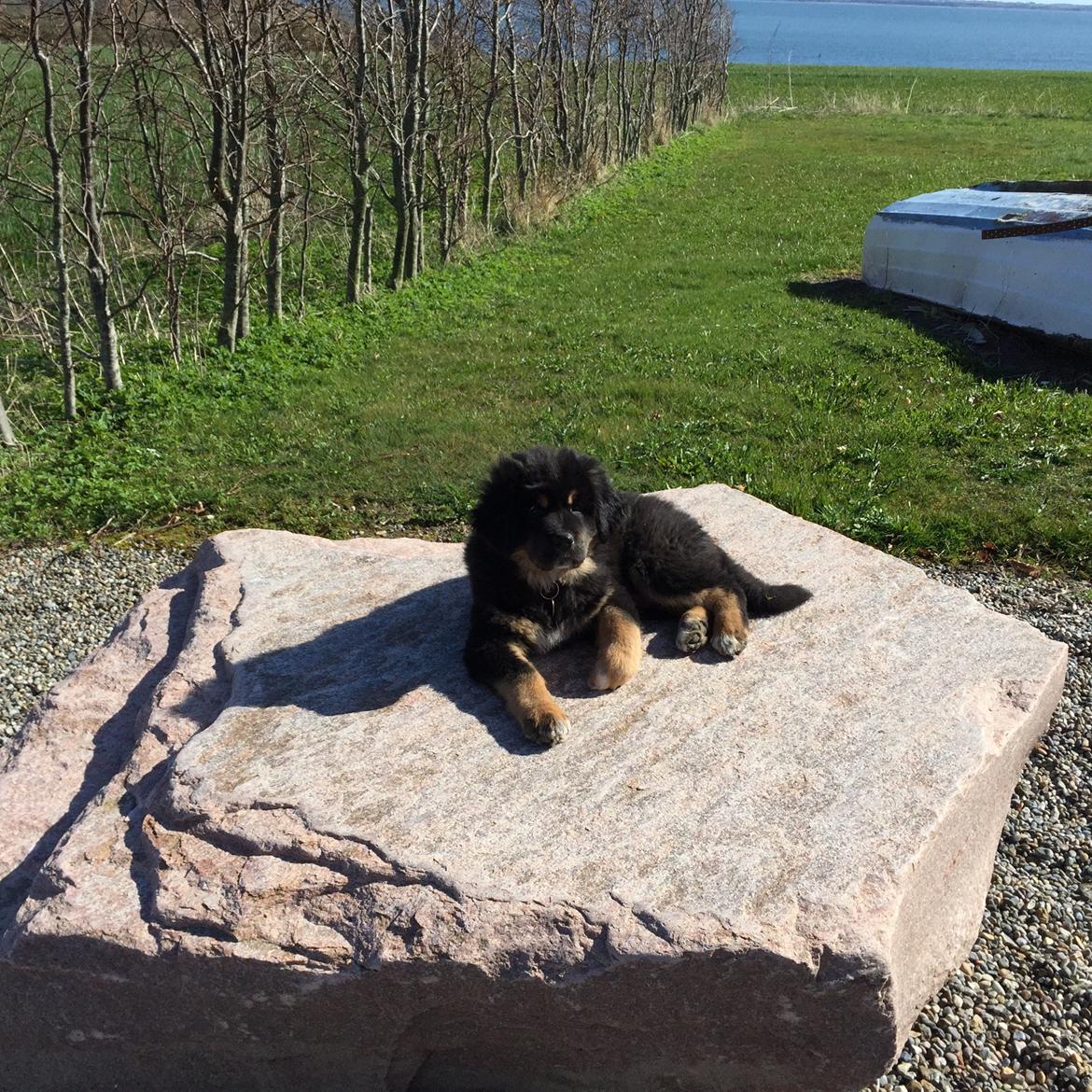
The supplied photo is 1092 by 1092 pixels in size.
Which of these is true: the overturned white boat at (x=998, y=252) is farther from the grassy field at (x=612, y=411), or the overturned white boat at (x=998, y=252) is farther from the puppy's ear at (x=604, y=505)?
the puppy's ear at (x=604, y=505)

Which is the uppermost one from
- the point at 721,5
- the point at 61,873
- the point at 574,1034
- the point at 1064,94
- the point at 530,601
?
the point at 721,5

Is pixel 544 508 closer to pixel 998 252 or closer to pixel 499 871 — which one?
pixel 499 871

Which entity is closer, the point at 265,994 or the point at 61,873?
the point at 265,994

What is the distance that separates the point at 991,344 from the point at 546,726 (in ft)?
28.7

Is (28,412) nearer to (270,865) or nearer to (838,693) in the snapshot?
(270,865)

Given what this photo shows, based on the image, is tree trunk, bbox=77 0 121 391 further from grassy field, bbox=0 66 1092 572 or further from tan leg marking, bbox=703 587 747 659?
tan leg marking, bbox=703 587 747 659

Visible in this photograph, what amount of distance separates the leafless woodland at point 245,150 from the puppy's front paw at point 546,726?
7023mm

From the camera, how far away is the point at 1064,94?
39688 mm

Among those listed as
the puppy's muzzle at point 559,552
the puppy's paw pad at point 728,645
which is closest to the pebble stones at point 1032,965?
the puppy's paw pad at point 728,645

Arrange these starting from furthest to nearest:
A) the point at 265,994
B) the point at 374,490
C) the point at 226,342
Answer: the point at 226,342 → the point at 374,490 → the point at 265,994

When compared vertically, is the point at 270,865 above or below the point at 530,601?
below

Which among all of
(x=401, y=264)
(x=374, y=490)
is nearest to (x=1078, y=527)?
(x=374, y=490)

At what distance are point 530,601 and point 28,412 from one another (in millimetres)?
7210

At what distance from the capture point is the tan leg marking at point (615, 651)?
4.06 m
